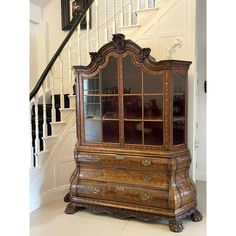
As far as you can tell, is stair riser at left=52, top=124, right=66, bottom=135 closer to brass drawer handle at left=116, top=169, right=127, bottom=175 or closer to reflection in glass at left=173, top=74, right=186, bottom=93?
brass drawer handle at left=116, top=169, right=127, bottom=175

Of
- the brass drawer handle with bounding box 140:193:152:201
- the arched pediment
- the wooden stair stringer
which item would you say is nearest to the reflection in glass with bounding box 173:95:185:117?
the arched pediment

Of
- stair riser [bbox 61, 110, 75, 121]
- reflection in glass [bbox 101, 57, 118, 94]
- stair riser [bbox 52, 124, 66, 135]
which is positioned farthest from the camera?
stair riser [bbox 61, 110, 75, 121]

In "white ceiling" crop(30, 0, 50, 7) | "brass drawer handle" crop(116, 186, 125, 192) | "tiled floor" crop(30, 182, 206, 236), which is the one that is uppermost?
"white ceiling" crop(30, 0, 50, 7)

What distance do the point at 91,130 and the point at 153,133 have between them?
0.76m

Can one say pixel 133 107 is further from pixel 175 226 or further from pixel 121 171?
pixel 175 226

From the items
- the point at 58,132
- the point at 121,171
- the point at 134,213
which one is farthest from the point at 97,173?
the point at 58,132

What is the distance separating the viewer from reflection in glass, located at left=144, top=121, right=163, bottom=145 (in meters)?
2.95

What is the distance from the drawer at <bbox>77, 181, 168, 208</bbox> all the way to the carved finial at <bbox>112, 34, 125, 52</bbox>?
1470 millimetres

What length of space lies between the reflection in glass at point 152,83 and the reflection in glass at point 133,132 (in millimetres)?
369

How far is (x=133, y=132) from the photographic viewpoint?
10.1ft

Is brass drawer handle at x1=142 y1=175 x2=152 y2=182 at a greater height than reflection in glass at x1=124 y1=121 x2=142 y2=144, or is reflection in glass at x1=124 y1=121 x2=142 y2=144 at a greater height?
reflection in glass at x1=124 y1=121 x2=142 y2=144

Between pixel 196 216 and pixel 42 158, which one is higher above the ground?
pixel 42 158
